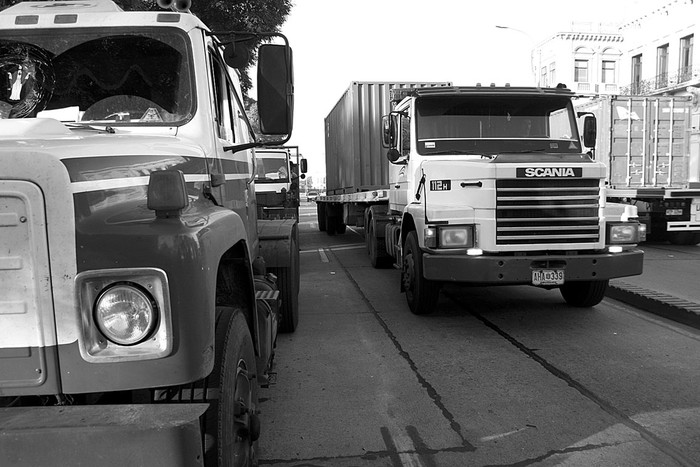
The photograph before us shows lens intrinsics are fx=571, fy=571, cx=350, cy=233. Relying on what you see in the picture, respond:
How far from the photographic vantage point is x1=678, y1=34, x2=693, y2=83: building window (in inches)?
1273

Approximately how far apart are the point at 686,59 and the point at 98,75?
122 feet

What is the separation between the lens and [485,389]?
4414 millimetres

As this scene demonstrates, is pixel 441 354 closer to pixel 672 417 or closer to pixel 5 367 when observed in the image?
pixel 672 417

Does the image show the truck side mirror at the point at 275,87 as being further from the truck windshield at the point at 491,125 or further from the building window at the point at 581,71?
the building window at the point at 581,71

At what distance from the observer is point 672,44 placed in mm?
33438

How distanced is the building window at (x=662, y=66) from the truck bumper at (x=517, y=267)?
33887mm

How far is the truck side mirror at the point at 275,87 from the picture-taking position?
3186mm

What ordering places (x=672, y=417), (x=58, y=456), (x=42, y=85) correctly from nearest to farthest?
(x=58, y=456), (x=42, y=85), (x=672, y=417)

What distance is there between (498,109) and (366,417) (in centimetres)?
469

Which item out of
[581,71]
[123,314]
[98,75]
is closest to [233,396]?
[123,314]

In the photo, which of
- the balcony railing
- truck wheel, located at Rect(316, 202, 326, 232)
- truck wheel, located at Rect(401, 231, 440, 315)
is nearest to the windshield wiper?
truck wheel, located at Rect(401, 231, 440, 315)

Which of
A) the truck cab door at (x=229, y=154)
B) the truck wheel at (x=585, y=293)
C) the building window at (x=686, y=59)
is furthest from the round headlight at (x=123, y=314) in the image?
the building window at (x=686, y=59)

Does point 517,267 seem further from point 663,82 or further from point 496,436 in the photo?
point 663,82

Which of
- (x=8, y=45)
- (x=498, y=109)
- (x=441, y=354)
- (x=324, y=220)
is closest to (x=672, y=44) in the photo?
(x=324, y=220)
